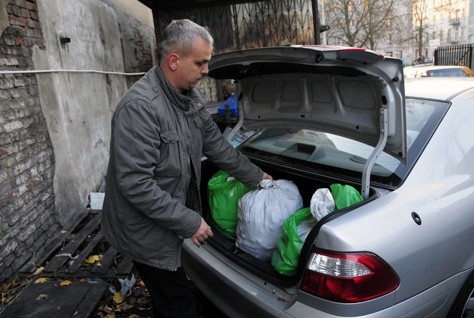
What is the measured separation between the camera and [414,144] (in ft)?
6.87

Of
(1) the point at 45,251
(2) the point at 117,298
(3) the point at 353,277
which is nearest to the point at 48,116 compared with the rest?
(1) the point at 45,251

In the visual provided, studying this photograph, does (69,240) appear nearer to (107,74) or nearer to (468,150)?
(107,74)

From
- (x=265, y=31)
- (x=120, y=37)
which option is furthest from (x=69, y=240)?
(x=265, y=31)

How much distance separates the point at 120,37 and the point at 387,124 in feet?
18.6

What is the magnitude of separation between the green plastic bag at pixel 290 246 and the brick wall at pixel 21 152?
2288 millimetres

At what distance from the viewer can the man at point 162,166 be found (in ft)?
5.55

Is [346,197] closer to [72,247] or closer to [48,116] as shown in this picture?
[72,247]

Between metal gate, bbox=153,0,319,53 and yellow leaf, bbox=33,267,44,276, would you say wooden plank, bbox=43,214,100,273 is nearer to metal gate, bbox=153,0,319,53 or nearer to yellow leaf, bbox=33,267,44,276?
yellow leaf, bbox=33,267,44,276

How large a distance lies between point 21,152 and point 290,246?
2669 mm

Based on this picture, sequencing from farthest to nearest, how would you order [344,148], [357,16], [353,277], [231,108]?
[357,16]
[231,108]
[344,148]
[353,277]

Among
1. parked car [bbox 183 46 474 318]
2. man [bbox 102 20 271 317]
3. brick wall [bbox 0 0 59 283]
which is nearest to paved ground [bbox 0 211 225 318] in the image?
brick wall [bbox 0 0 59 283]

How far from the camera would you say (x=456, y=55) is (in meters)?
19.8

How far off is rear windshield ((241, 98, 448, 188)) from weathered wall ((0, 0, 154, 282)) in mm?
1991

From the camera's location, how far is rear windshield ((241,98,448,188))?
207 cm
